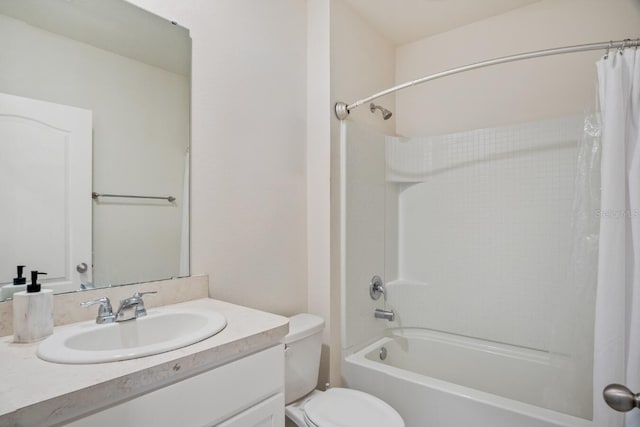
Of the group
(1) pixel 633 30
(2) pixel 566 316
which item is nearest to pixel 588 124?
(2) pixel 566 316

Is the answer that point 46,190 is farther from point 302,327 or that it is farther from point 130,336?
point 302,327

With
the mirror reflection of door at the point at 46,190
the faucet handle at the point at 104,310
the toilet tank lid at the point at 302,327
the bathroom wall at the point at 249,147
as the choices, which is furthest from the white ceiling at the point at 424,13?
the faucet handle at the point at 104,310

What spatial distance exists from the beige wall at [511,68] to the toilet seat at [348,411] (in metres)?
1.84

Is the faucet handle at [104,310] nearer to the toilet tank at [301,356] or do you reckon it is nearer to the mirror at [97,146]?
the mirror at [97,146]

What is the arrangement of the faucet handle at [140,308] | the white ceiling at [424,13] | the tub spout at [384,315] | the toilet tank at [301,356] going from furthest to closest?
1. the tub spout at [384,315]
2. the white ceiling at [424,13]
3. the toilet tank at [301,356]
4. the faucet handle at [140,308]

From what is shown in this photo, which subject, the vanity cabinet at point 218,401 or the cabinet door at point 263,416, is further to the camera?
the cabinet door at point 263,416

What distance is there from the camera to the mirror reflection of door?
3.19 feet

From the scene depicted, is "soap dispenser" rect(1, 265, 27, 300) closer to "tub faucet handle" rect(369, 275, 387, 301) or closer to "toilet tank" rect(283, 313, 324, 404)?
"toilet tank" rect(283, 313, 324, 404)

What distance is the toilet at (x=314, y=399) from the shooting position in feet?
4.50

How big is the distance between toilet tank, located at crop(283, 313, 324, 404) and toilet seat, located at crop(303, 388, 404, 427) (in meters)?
0.08

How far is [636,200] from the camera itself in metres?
1.15

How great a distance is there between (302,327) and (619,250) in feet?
4.18

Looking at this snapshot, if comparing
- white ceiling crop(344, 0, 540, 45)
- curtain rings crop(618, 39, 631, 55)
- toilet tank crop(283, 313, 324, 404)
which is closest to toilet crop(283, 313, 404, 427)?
toilet tank crop(283, 313, 324, 404)

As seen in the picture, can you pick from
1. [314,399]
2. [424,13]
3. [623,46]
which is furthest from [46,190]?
[424,13]
